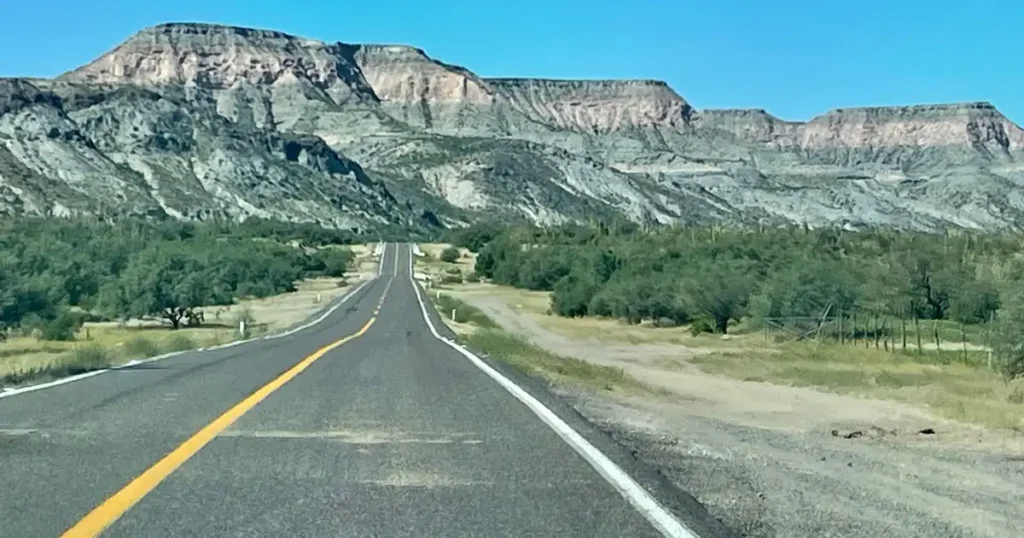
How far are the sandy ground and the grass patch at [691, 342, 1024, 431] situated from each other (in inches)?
46.2

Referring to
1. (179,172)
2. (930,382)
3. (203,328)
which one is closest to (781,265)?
(203,328)

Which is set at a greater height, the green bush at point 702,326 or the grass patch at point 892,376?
the grass patch at point 892,376

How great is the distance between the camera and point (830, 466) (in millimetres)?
12719

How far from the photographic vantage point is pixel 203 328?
69375 millimetres

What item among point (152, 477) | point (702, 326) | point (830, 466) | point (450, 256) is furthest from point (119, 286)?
point (450, 256)

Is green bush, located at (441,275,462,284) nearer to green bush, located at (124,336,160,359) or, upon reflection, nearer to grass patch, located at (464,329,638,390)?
grass patch, located at (464,329,638,390)

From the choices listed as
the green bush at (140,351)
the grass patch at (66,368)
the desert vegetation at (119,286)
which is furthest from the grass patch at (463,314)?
the grass patch at (66,368)

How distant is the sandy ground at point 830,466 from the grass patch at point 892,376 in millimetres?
1174

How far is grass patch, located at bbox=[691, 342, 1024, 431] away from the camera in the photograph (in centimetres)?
2508

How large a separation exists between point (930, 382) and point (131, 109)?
172 m

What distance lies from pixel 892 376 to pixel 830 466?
883 inches

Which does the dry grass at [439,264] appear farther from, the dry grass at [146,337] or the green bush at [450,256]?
the dry grass at [146,337]

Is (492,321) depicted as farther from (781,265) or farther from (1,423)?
(1,423)

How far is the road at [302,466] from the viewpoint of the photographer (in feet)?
28.1
